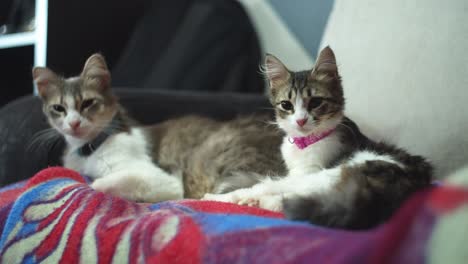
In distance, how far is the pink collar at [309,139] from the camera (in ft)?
4.04

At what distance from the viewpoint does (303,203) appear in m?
0.82

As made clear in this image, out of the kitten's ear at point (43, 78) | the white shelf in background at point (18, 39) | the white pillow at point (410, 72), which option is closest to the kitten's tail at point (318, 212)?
the white pillow at point (410, 72)

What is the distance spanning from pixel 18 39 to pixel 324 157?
2.08 m

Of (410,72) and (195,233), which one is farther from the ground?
(410,72)

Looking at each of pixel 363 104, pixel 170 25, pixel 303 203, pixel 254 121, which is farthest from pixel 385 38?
pixel 170 25

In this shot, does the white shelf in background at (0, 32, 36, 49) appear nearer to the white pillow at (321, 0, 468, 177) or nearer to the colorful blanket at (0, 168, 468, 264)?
the colorful blanket at (0, 168, 468, 264)

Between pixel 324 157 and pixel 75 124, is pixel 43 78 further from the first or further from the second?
pixel 324 157

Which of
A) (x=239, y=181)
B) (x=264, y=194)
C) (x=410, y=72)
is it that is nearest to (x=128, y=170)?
(x=239, y=181)

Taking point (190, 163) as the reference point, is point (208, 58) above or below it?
above

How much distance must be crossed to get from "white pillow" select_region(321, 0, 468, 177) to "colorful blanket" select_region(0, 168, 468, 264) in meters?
0.54

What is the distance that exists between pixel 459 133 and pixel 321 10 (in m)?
1.21

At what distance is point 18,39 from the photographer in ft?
8.10

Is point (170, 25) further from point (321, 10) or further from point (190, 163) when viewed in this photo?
point (190, 163)

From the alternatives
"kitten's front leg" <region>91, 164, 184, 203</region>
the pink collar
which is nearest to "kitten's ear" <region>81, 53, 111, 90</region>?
"kitten's front leg" <region>91, 164, 184, 203</region>
